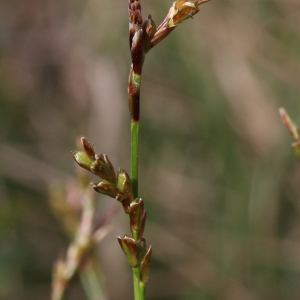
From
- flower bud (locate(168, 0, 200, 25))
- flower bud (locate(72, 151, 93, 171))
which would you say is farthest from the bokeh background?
flower bud (locate(168, 0, 200, 25))

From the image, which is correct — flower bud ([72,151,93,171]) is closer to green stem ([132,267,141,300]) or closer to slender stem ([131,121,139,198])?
slender stem ([131,121,139,198])

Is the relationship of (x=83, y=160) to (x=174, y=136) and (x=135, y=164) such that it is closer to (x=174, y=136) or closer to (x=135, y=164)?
(x=135, y=164)

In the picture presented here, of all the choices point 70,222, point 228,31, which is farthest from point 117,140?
point 70,222

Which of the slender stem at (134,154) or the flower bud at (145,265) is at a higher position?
the slender stem at (134,154)

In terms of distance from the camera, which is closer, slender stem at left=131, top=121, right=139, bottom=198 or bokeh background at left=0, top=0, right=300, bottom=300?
slender stem at left=131, top=121, right=139, bottom=198

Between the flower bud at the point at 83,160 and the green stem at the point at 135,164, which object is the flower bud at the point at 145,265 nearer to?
the green stem at the point at 135,164

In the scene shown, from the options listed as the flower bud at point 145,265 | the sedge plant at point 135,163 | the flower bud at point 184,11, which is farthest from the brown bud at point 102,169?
A: the flower bud at point 184,11
